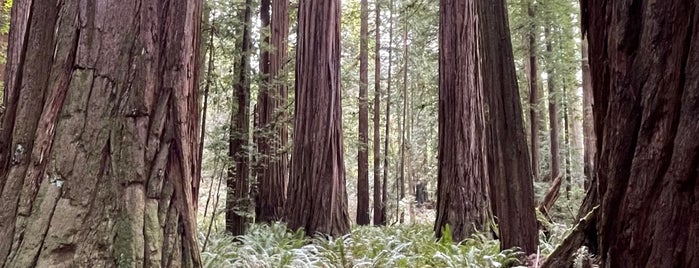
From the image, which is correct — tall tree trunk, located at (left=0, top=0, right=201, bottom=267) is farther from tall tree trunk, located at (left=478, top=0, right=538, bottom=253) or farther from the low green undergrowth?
tall tree trunk, located at (left=478, top=0, right=538, bottom=253)

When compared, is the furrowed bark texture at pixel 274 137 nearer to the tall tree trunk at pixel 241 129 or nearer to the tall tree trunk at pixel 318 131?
the tall tree trunk at pixel 318 131

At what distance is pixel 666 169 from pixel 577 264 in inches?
46.9

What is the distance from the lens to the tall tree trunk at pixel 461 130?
6.84 metres

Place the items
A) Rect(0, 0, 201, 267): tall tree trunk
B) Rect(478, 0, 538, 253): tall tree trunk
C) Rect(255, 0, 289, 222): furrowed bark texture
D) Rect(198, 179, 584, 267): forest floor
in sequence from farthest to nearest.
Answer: Rect(255, 0, 289, 222): furrowed bark texture → Rect(198, 179, 584, 267): forest floor → Rect(478, 0, 538, 253): tall tree trunk → Rect(0, 0, 201, 267): tall tree trunk

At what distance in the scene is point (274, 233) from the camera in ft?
22.5

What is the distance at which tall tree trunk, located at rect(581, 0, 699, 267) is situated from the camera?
1189 mm

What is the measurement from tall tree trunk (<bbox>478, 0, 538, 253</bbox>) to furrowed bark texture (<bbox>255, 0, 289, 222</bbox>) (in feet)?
16.0

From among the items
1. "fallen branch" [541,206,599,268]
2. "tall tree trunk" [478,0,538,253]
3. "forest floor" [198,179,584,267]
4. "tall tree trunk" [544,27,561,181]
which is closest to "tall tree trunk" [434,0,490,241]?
"forest floor" [198,179,584,267]

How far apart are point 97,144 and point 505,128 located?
298 centimetres

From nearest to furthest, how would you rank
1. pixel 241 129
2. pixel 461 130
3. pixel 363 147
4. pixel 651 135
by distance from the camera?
pixel 651 135
pixel 241 129
pixel 461 130
pixel 363 147

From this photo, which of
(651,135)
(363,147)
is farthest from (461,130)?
(363,147)

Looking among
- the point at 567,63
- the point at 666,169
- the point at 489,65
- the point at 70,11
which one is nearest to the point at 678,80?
the point at 666,169

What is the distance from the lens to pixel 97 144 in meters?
2.43

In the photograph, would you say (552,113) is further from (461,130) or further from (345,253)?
(345,253)
